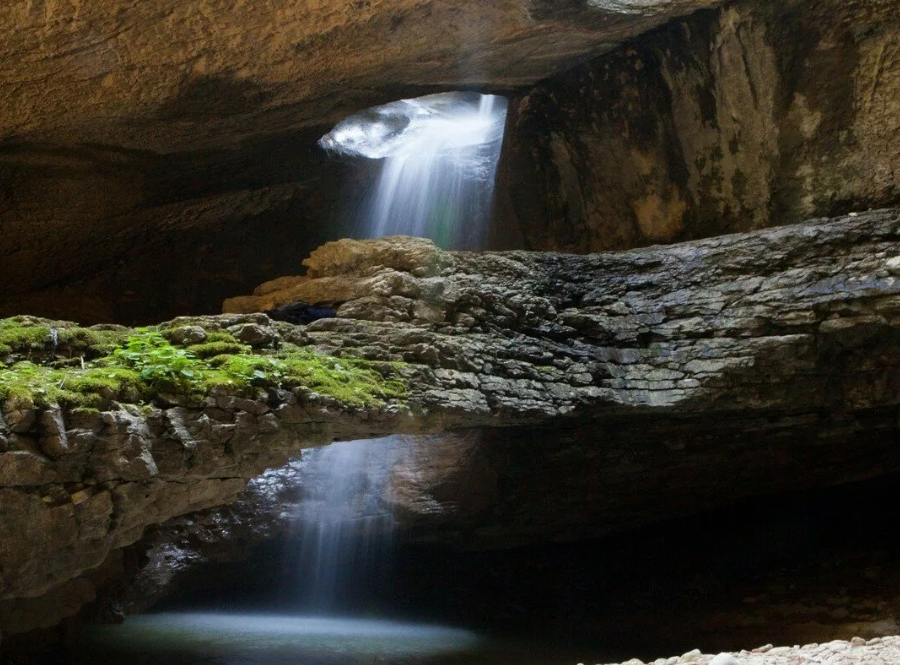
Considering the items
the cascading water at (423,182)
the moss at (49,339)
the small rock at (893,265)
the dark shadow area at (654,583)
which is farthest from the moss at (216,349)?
the cascading water at (423,182)

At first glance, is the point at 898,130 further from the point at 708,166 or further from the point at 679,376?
the point at 679,376

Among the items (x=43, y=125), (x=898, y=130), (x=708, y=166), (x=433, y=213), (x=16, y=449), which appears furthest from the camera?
(x=433, y=213)

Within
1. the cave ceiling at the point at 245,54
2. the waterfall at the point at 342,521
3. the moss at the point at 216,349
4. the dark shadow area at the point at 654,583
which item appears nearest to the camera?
the moss at the point at 216,349

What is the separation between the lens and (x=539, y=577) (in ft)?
34.1

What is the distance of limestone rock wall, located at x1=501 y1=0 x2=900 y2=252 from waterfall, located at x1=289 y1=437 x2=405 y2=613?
3722 mm

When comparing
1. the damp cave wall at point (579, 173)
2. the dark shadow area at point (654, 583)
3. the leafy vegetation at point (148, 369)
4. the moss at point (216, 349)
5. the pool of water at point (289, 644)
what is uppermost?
the damp cave wall at point (579, 173)

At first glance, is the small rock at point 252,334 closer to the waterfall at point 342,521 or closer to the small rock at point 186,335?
the small rock at point 186,335

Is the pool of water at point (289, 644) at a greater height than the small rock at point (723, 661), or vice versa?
the small rock at point (723, 661)

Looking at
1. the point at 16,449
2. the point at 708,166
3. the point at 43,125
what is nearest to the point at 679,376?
the point at 708,166

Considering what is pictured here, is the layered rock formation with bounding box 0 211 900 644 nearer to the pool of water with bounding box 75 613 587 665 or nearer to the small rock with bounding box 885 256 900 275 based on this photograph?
the small rock with bounding box 885 256 900 275

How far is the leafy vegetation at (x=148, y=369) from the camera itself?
4465 mm

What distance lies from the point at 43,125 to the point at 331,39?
10.4 ft

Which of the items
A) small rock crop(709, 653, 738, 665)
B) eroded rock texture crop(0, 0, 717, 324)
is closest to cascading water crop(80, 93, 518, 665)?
eroded rock texture crop(0, 0, 717, 324)

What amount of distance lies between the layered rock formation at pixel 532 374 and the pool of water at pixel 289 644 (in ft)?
3.12
